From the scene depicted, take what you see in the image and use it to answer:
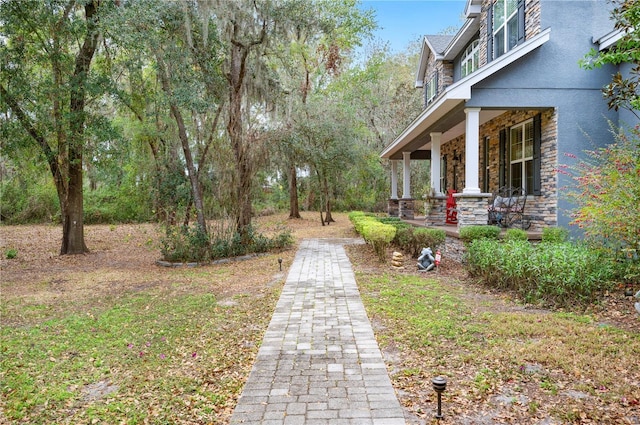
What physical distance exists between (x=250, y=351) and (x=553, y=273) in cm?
393

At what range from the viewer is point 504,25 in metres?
10.6

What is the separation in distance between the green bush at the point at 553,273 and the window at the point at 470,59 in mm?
7978

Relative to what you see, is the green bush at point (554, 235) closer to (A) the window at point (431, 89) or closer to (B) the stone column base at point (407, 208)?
(B) the stone column base at point (407, 208)

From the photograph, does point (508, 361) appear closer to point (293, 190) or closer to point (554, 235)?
point (554, 235)

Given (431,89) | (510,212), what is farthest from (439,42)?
(510,212)

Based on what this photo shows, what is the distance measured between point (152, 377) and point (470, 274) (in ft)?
17.8

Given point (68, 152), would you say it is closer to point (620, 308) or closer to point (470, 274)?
point (470, 274)

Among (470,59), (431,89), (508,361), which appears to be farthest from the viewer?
(431,89)

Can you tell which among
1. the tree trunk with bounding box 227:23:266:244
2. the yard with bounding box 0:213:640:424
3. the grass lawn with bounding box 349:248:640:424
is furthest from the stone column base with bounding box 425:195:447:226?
the grass lawn with bounding box 349:248:640:424

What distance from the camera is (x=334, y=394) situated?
3.20m

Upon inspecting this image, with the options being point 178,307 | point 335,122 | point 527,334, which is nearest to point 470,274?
point 527,334

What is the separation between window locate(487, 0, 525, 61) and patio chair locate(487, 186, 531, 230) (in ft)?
11.9

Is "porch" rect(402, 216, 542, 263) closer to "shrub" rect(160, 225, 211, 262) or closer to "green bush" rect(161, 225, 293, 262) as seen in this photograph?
"green bush" rect(161, 225, 293, 262)

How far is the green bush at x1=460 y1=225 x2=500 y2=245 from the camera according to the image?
25.1ft
